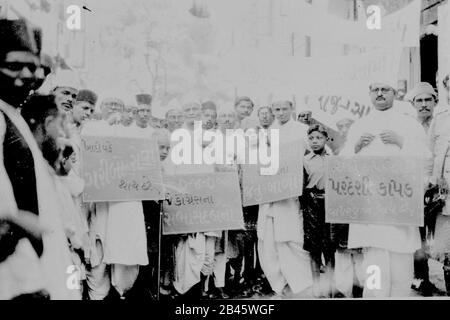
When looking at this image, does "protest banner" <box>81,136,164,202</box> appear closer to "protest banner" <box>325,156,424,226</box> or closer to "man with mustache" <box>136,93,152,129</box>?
"man with mustache" <box>136,93,152,129</box>

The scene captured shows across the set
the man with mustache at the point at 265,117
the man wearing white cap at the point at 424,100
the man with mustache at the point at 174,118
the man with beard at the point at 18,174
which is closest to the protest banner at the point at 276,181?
the man with mustache at the point at 265,117

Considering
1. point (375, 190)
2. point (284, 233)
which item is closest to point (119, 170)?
point (284, 233)

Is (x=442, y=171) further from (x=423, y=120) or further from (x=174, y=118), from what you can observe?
(x=174, y=118)

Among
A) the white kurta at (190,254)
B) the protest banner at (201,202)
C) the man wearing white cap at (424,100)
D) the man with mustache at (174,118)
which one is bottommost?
the white kurta at (190,254)

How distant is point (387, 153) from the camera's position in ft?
13.0

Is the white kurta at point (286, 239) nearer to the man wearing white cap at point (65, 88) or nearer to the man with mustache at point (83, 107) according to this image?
the man with mustache at point (83, 107)

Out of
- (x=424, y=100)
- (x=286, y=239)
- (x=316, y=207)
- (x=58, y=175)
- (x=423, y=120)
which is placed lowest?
(x=286, y=239)

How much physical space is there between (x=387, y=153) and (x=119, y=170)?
6.25ft

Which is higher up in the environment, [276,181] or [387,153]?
[387,153]

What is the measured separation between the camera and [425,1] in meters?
3.99

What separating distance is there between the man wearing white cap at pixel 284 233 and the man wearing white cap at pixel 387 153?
36 cm

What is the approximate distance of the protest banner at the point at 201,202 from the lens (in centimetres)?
394

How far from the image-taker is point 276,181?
3936mm
